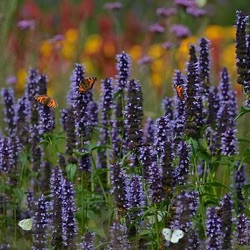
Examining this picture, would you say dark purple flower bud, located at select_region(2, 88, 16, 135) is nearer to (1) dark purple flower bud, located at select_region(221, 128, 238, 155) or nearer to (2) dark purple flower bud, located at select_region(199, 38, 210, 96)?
(2) dark purple flower bud, located at select_region(199, 38, 210, 96)

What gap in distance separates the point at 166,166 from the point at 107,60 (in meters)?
7.53

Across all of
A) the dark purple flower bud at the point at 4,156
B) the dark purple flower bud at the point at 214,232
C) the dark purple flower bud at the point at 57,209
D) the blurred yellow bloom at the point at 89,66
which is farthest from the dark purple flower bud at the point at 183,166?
the blurred yellow bloom at the point at 89,66

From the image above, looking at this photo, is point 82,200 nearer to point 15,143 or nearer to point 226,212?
point 15,143

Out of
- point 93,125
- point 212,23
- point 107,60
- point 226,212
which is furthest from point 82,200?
point 212,23

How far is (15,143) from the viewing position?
4.44 meters

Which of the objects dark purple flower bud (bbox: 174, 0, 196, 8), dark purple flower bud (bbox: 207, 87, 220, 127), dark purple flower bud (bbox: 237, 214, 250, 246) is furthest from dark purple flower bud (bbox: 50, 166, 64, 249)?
dark purple flower bud (bbox: 174, 0, 196, 8)

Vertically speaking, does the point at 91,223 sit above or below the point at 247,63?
below

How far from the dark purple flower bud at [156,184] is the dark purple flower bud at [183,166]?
0.20 metres

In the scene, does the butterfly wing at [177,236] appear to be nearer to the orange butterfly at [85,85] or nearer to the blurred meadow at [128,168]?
the blurred meadow at [128,168]

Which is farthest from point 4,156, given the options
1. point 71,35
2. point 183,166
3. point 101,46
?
point 71,35

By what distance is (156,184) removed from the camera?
3.72m

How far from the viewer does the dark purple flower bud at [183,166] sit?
3959mm

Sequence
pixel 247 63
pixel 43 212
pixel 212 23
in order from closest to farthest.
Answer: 1. pixel 43 212
2. pixel 247 63
3. pixel 212 23

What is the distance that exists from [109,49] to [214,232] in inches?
309
